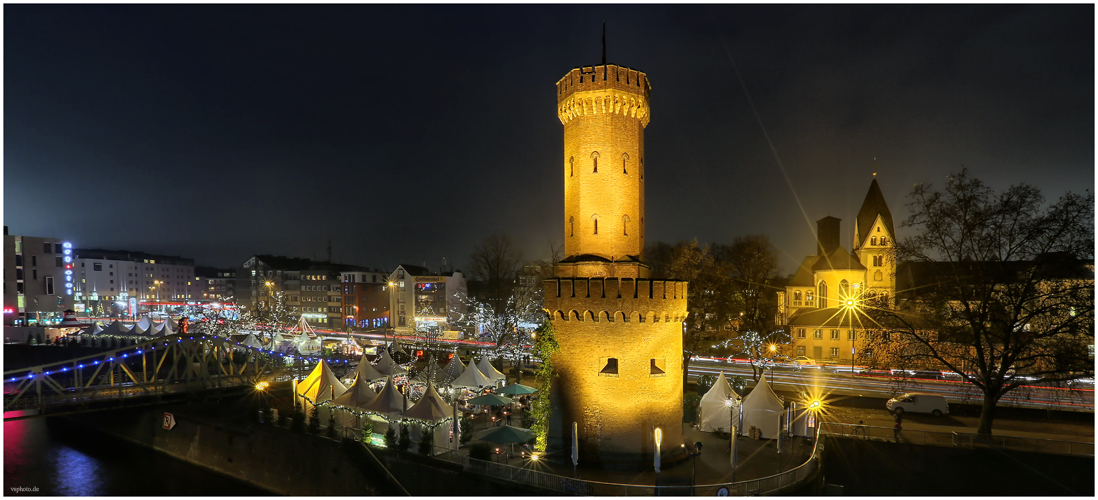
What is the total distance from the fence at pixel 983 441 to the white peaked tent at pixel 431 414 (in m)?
16.0

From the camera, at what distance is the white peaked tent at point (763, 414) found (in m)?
22.4

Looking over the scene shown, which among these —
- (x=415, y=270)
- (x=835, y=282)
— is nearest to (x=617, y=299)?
(x=835, y=282)

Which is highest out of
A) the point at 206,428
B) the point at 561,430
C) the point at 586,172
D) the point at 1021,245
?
the point at 586,172

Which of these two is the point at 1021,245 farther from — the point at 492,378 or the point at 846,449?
the point at 492,378

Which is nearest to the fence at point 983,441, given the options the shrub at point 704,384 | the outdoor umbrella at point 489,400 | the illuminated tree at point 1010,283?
Result: the illuminated tree at point 1010,283

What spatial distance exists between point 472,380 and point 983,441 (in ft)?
73.7

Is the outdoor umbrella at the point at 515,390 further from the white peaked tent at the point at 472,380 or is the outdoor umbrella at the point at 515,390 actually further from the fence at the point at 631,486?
the fence at the point at 631,486

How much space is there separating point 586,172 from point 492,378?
1501cm

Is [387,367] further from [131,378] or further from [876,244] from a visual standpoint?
[876,244]

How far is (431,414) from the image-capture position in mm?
22141

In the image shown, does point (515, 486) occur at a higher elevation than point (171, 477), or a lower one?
higher

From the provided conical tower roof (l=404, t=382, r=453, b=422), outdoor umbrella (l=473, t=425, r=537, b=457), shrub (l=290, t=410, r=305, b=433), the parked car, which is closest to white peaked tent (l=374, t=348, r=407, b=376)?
shrub (l=290, t=410, r=305, b=433)

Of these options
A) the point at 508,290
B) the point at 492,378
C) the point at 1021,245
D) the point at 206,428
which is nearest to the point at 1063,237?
the point at 1021,245

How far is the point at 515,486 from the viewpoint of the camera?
689 inches
